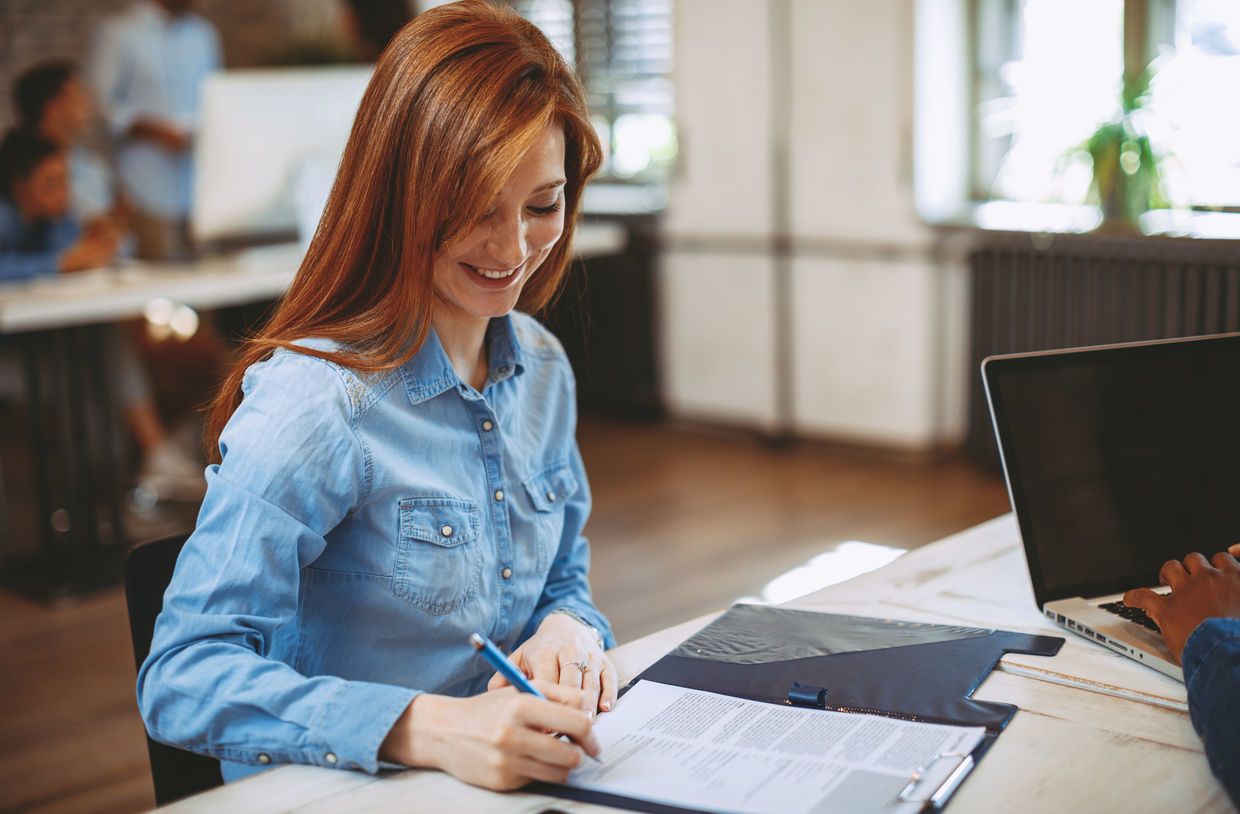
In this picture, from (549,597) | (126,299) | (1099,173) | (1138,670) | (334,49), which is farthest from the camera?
(334,49)

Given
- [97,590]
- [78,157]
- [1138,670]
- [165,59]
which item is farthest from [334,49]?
[1138,670]

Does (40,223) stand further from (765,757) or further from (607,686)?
(765,757)

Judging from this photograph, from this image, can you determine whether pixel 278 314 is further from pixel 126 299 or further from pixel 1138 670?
pixel 126 299

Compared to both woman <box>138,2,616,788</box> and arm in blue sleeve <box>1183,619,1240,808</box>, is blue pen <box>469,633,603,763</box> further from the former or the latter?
arm in blue sleeve <box>1183,619,1240,808</box>

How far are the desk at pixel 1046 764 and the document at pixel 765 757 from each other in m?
0.04

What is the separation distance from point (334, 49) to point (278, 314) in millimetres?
5556

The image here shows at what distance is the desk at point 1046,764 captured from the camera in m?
1.00

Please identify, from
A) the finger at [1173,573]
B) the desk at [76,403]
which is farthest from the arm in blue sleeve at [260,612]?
the desk at [76,403]

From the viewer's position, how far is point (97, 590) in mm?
3711

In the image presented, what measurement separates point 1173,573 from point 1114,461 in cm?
15

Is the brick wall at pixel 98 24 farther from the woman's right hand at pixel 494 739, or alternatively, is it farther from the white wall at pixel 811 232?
the woman's right hand at pixel 494 739

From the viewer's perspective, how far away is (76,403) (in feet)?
12.1

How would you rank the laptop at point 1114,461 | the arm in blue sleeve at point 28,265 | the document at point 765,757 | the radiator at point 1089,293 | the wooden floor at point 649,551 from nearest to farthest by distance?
the document at point 765,757 < the laptop at point 1114,461 < the wooden floor at point 649,551 < the radiator at point 1089,293 < the arm in blue sleeve at point 28,265

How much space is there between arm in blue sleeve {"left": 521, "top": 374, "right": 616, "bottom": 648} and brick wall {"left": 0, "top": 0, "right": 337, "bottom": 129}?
5.57 metres
